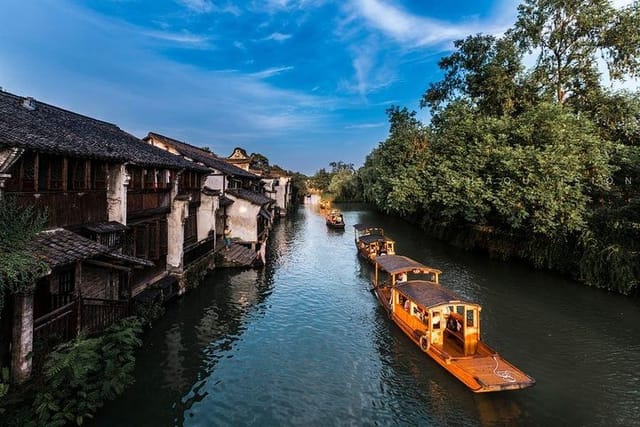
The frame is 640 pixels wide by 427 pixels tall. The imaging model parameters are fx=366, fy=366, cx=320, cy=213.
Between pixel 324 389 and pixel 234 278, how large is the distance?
43.5 ft

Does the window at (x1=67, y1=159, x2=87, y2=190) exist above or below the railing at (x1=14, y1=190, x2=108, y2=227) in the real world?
above

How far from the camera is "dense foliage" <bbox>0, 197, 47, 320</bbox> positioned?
7.23 meters

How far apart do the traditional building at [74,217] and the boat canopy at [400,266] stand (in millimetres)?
11014

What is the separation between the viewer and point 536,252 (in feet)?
85.3

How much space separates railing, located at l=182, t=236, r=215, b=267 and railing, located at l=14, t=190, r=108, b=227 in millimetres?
7438

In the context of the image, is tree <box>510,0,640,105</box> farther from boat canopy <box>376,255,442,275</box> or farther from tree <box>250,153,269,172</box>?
tree <box>250,153,269,172</box>

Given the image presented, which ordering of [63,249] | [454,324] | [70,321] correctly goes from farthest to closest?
[454,324] → [70,321] → [63,249]

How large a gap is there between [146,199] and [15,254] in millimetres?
9499

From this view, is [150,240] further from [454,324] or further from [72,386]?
[454,324]

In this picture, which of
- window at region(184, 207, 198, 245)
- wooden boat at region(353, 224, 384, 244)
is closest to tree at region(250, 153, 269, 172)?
wooden boat at region(353, 224, 384, 244)

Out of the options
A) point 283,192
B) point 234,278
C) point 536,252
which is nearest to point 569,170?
point 536,252

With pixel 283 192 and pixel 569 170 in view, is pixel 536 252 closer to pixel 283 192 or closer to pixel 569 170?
pixel 569 170

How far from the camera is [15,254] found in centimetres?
750

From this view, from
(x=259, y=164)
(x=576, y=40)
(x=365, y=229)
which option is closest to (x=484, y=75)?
(x=576, y=40)
